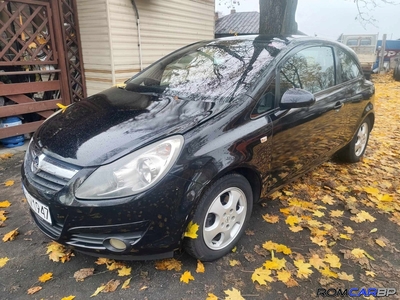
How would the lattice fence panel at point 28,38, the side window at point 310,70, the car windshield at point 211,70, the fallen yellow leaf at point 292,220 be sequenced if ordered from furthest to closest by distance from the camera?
the lattice fence panel at point 28,38 < the fallen yellow leaf at point 292,220 < the side window at point 310,70 < the car windshield at point 211,70

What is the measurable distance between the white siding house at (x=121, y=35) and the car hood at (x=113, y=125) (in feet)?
12.7

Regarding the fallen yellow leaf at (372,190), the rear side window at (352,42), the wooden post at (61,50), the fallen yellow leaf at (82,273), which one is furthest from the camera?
the rear side window at (352,42)

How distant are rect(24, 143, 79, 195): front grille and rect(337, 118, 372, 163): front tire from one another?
3.58m

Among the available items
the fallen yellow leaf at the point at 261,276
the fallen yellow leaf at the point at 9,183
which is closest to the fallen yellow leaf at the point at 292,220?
the fallen yellow leaf at the point at 261,276

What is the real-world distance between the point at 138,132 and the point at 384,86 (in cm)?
1298

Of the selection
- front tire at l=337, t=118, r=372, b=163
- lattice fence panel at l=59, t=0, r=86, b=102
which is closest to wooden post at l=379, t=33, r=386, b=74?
front tire at l=337, t=118, r=372, b=163

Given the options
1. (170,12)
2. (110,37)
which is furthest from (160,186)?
(170,12)

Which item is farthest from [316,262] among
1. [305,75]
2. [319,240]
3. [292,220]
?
[305,75]

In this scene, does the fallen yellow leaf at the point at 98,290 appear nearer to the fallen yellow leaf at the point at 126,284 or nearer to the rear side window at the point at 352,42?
the fallen yellow leaf at the point at 126,284

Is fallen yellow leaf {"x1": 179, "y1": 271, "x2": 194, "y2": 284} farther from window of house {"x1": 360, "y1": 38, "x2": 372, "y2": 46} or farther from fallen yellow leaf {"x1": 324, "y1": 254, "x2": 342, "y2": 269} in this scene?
window of house {"x1": 360, "y1": 38, "x2": 372, "y2": 46}

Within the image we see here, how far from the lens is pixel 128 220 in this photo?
189 centimetres

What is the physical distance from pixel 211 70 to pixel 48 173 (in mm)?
1705

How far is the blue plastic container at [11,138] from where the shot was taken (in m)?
4.89

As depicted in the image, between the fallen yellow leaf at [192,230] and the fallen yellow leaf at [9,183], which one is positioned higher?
the fallen yellow leaf at [192,230]
